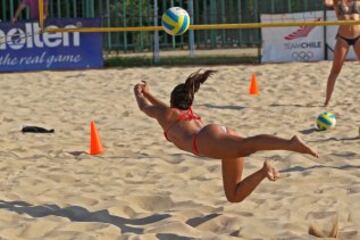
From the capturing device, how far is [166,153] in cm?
714

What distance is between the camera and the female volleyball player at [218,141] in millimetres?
4273

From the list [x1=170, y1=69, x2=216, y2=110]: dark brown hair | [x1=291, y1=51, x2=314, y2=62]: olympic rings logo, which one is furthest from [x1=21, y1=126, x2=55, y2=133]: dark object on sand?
[x1=291, y1=51, x2=314, y2=62]: olympic rings logo

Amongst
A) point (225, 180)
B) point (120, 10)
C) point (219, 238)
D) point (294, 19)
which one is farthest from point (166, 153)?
point (120, 10)

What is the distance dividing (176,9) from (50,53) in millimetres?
9284

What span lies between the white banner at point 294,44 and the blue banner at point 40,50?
13.1ft

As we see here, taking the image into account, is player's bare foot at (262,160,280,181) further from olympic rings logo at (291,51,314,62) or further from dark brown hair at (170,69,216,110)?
olympic rings logo at (291,51,314,62)

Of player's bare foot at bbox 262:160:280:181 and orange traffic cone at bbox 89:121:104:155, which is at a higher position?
player's bare foot at bbox 262:160:280:181

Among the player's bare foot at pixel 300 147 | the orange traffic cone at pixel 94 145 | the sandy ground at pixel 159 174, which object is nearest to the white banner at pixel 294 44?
the sandy ground at pixel 159 174

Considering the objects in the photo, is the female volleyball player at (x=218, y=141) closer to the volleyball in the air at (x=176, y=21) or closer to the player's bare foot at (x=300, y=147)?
the player's bare foot at (x=300, y=147)

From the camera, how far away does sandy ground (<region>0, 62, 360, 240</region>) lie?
15.0ft

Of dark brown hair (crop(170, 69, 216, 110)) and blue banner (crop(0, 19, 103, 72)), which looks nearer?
dark brown hair (crop(170, 69, 216, 110))

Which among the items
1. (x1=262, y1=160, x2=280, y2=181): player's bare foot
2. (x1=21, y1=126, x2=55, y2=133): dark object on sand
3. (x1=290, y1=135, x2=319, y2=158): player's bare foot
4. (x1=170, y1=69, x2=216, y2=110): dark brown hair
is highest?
(x1=170, y1=69, x2=216, y2=110): dark brown hair

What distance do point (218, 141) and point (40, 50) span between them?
41.2ft

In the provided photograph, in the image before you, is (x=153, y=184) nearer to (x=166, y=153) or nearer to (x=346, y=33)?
(x=166, y=153)
